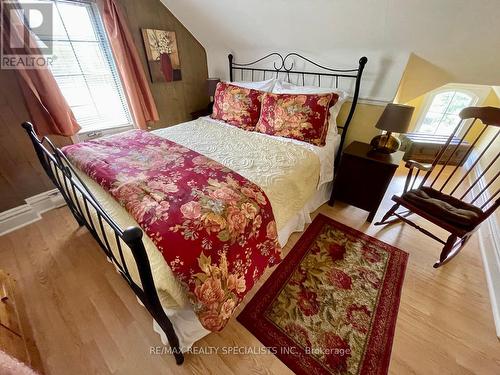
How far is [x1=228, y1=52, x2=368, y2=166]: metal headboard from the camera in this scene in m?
1.92

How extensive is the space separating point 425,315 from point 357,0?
7.01ft

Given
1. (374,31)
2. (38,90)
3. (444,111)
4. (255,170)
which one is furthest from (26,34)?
(444,111)

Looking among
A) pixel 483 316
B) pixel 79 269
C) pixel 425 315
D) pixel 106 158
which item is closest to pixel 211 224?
pixel 106 158

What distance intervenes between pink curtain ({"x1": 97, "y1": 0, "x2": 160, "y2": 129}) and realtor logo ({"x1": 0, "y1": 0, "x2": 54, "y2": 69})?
42 centimetres

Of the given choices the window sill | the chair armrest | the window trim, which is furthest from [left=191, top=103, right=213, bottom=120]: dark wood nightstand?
the window trim

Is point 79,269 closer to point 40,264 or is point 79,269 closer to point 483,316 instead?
point 40,264

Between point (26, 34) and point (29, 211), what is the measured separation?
1474 mm

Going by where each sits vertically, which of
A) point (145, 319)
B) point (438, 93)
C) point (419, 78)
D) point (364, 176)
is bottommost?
point (145, 319)

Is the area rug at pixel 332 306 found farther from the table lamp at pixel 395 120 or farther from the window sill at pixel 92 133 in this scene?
the window sill at pixel 92 133

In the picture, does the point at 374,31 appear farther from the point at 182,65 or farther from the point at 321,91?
the point at 182,65

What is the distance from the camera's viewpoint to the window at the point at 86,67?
1894 millimetres

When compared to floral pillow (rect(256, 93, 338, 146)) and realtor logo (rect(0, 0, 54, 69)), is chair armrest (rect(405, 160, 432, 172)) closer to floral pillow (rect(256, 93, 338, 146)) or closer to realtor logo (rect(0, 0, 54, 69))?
floral pillow (rect(256, 93, 338, 146))

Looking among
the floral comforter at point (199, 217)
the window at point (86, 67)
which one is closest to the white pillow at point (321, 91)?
the floral comforter at point (199, 217)

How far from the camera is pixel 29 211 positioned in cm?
194
